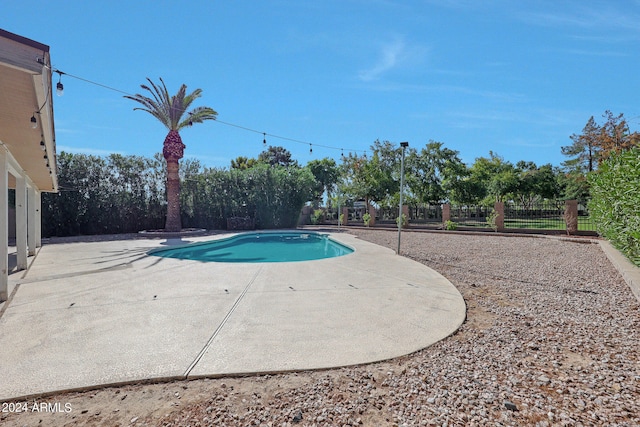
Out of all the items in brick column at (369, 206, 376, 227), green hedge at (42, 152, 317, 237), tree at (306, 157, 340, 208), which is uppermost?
tree at (306, 157, 340, 208)

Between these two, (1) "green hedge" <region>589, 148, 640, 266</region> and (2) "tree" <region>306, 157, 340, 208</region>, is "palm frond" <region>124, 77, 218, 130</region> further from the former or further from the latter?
(1) "green hedge" <region>589, 148, 640, 266</region>

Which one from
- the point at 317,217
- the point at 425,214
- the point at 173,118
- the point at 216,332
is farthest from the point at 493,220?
the point at 173,118

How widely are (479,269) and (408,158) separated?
20.5 m

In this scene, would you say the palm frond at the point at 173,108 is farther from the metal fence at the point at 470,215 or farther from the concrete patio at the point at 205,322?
the metal fence at the point at 470,215

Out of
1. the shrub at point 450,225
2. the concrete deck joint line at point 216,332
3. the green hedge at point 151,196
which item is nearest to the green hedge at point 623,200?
the concrete deck joint line at point 216,332

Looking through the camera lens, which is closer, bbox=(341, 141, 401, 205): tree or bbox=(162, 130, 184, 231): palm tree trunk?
bbox=(162, 130, 184, 231): palm tree trunk

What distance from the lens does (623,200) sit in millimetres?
6059

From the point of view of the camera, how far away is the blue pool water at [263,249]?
9750 millimetres

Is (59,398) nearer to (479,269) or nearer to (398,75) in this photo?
(479,269)

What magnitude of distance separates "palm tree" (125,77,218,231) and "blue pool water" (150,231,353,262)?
426cm

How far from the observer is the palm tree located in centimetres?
1609

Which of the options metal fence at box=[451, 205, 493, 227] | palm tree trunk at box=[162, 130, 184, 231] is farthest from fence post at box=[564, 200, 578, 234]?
palm tree trunk at box=[162, 130, 184, 231]

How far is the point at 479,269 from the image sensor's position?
21.9 ft

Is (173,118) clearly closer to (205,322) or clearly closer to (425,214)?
(425,214)
